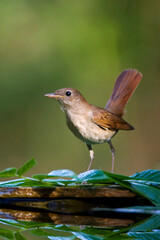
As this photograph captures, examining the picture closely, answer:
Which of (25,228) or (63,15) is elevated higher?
(63,15)

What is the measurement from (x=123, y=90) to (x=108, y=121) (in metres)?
0.65

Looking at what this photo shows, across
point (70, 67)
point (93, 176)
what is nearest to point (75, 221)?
point (93, 176)

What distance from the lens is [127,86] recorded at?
4.52 meters

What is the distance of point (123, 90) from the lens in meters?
4.52

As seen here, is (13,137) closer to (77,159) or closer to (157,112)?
(77,159)

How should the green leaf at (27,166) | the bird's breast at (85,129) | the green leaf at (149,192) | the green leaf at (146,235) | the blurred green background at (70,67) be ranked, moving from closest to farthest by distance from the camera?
the green leaf at (146,235)
the green leaf at (27,166)
the green leaf at (149,192)
the bird's breast at (85,129)
the blurred green background at (70,67)

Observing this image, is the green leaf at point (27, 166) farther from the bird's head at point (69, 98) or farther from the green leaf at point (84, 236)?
the bird's head at point (69, 98)

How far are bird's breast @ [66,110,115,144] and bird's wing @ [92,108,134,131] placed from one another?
0.13 ft

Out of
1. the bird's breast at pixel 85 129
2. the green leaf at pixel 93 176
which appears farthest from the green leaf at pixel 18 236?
the bird's breast at pixel 85 129

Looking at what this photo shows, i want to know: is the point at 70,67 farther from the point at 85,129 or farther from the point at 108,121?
the point at 85,129

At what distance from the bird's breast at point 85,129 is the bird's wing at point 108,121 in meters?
0.04

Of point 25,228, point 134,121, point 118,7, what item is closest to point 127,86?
point 25,228

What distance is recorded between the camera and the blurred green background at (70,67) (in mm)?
8000

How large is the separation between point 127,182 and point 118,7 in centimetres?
684
